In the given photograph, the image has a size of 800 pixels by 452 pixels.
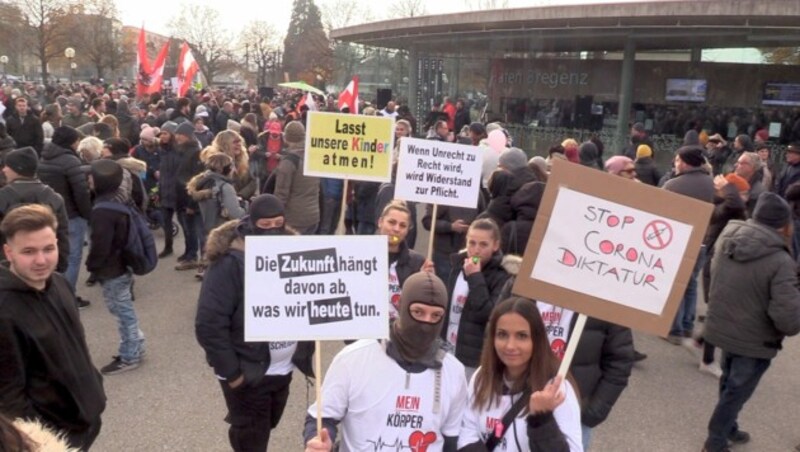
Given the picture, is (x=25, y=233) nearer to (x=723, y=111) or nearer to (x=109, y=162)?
(x=109, y=162)

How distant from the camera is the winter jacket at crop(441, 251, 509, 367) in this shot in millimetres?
4105

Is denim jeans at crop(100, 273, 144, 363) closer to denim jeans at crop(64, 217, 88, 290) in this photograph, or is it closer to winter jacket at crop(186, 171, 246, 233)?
denim jeans at crop(64, 217, 88, 290)

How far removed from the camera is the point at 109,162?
6094mm

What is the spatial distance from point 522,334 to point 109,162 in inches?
184

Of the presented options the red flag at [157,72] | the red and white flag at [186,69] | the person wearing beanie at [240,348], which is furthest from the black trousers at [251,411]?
the red and white flag at [186,69]

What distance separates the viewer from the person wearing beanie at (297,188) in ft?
24.7

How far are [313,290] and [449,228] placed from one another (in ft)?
12.4

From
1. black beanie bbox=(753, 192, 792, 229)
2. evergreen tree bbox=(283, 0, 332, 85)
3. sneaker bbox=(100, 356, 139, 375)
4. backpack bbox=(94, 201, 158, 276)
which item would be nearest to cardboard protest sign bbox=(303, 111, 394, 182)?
backpack bbox=(94, 201, 158, 276)

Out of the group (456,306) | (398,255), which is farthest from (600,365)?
(398,255)

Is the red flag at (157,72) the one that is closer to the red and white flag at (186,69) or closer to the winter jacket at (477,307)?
the red and white flag at (186,69)

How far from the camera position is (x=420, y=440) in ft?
8.95

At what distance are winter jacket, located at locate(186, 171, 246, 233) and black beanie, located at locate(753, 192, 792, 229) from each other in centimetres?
541

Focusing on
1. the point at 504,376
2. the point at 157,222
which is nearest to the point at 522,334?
the point at 504,376

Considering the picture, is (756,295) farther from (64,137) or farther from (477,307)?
(64,137)
